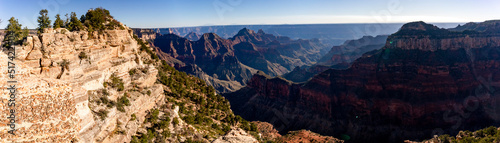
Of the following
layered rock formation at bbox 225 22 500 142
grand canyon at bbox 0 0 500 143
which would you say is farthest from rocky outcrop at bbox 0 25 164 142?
layered rock formation at bbox 225 22 500 142

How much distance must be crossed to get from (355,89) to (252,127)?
167 ft

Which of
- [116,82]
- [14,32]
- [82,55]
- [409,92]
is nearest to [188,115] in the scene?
[116,82]

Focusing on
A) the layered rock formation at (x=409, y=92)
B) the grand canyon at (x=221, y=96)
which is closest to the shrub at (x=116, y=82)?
the grand canyon at (x=221, y=96)

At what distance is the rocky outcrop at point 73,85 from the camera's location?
13.2 metres

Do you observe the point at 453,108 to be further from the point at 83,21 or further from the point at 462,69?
the point at 83,21

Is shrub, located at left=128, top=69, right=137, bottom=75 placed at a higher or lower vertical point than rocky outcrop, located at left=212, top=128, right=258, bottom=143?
higher

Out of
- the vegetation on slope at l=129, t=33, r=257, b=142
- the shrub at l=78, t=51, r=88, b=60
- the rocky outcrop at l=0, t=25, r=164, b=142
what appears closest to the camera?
the rocky outcrop at l=0, t=25, r=164, b=142

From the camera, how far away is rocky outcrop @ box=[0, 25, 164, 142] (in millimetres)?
13188

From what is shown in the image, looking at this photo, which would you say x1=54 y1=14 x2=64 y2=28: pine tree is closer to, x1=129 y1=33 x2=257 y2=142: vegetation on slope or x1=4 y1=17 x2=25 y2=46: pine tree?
x1=4 y1=17 x2=25 y2=46: pine tree

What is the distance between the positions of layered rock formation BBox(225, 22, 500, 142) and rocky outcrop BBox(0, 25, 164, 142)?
66737 millimetres

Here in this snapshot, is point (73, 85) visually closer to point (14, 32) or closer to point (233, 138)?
point (14, 32)

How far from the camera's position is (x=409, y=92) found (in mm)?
77625

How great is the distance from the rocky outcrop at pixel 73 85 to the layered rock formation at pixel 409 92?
2627 inches

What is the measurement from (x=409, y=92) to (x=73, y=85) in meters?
84.9
